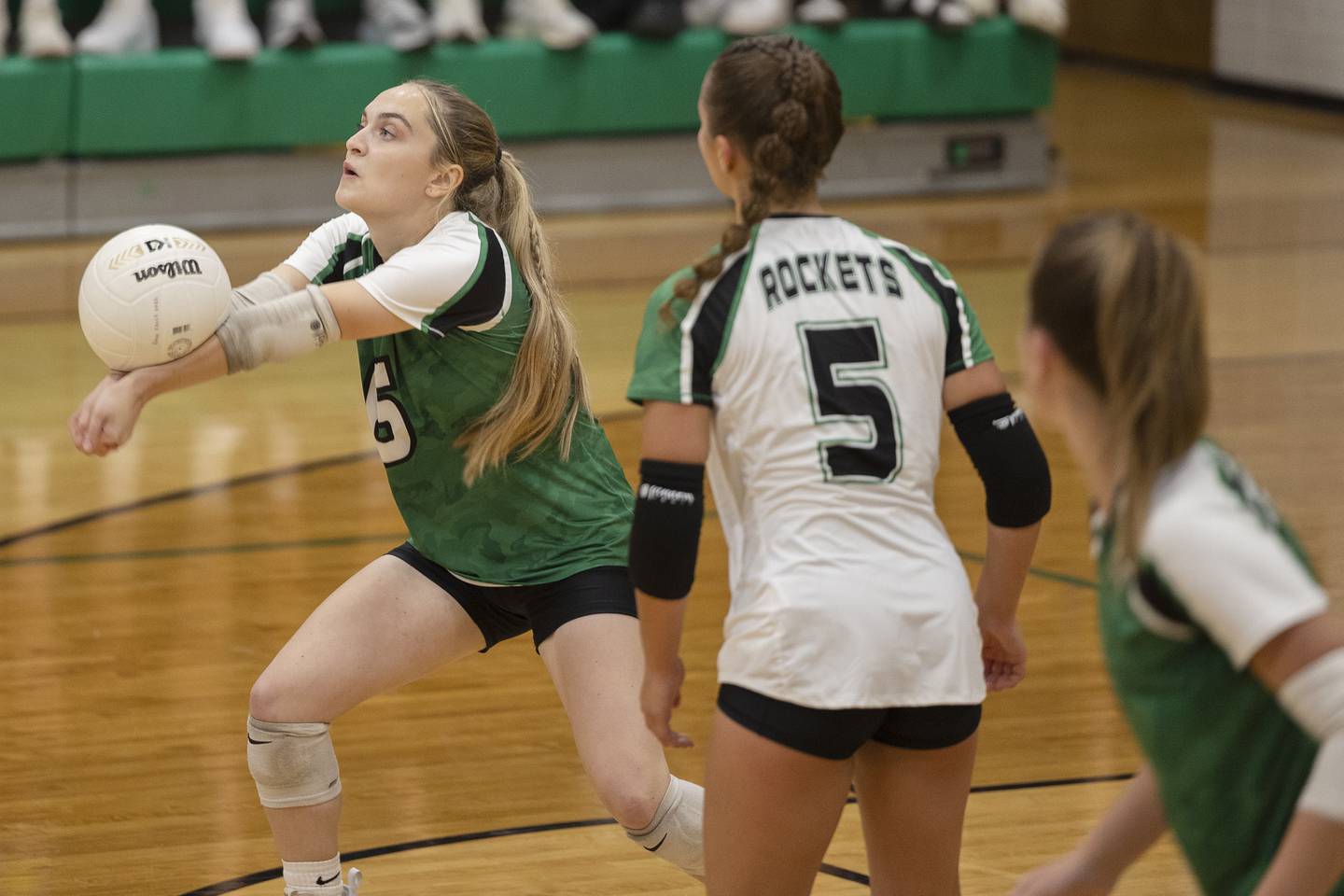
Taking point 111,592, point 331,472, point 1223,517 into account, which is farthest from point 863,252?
point 331,472

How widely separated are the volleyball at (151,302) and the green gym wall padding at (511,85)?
228 inches

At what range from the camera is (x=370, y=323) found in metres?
2.46

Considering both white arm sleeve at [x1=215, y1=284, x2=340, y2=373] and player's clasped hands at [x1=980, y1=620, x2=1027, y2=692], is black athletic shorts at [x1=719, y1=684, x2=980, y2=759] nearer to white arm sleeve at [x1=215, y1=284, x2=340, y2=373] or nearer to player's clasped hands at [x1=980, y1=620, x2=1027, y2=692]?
player's clasped hands at [x1=980, y1=620, x2=1027, y2=692]

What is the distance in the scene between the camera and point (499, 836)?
3146 millimetres

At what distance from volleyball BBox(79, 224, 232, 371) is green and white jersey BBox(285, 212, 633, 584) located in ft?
0.79

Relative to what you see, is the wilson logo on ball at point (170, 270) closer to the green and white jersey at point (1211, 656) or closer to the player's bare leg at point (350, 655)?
the player's bare leg at point (350, 655)

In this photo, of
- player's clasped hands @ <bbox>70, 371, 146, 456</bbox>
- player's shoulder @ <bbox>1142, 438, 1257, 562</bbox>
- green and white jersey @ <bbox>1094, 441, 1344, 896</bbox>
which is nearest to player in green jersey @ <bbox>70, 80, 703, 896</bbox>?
player's clasped hands @ <bbox>70, 371, 146, 456</bbox>

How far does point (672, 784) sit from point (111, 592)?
2.14 m

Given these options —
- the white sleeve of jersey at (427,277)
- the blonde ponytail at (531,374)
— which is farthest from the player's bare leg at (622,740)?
the white sleeve of jersey at (427,277)

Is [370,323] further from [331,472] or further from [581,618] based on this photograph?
[331,472]

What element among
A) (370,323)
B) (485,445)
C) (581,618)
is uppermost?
(370,323)

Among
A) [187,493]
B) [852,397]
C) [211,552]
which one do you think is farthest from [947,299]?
[187,493]

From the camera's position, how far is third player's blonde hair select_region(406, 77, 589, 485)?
2656mm

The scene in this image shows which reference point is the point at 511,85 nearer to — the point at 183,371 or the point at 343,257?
the point at 343,257
